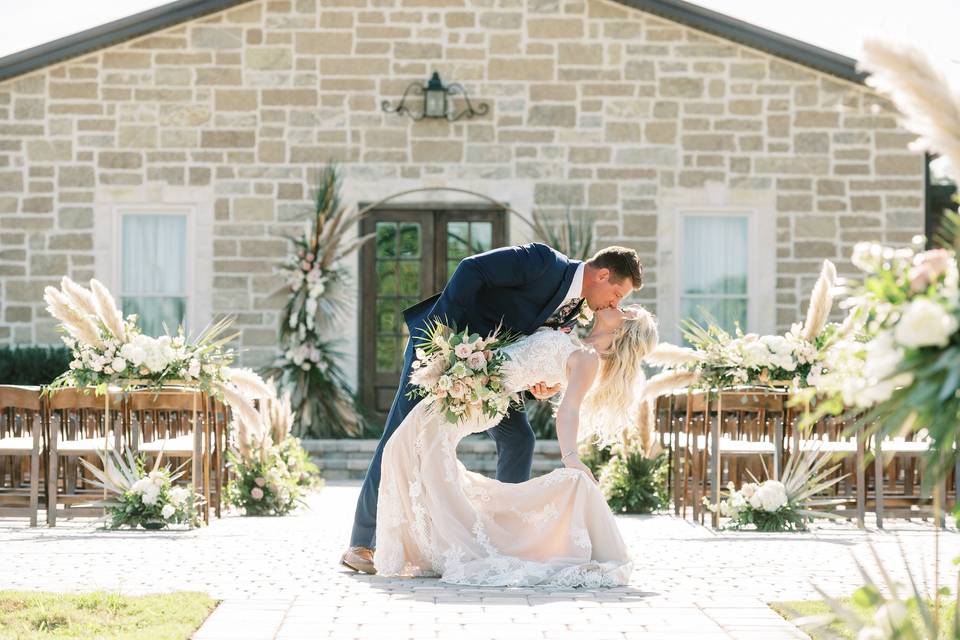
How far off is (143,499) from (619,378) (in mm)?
3115

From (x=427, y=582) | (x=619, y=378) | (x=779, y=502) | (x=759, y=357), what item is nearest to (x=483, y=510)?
(x=427, y=582)

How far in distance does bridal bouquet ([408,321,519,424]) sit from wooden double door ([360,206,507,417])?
7957 mm

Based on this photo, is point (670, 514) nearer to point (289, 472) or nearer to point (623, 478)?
point (623, 478)

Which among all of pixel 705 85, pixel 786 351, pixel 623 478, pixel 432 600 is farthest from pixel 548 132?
pixel 432 600

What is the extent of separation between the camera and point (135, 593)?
16.8 ft

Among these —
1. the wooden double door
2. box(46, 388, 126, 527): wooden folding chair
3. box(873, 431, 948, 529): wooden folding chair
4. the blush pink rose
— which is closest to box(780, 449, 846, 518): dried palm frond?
box(873, 431, 948, 529): wooden folding chair

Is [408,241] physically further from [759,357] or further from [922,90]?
[922,90]

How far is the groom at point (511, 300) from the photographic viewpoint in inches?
236

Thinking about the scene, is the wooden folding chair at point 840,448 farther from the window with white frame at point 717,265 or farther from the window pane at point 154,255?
the window pane at point 154,255

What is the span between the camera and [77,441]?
27.5ft

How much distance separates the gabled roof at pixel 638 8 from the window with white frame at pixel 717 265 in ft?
5.74

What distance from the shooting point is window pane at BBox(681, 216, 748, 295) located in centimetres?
1398

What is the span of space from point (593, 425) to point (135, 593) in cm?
218

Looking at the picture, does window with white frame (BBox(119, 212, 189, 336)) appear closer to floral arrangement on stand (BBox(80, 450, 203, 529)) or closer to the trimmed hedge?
the trimmed hedge
